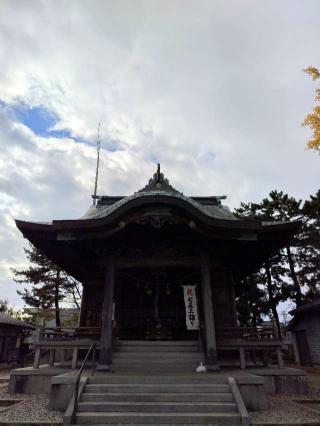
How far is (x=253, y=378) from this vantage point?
24.9 feet

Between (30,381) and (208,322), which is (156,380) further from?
(30,381)

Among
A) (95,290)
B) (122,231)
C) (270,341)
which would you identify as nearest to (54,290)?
(95,290)

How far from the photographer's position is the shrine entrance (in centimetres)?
1358

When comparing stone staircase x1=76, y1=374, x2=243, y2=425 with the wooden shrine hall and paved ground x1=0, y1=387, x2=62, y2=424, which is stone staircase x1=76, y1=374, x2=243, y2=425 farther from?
the wooden shrine hall

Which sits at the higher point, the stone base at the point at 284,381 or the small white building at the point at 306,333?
the small white building at the point at 306,333

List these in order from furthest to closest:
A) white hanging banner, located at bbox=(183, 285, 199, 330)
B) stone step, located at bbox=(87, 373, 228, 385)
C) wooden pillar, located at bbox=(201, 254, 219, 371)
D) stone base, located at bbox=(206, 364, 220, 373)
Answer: white hanging banner, located at bbox=(183, 285, 199, 330), wooden pillar, located at bbox=(201, 254, 219, 371), stone base, located at bbox=(206, 364, 220, 373), stone step, located at bbox=(87, 373, 228, 385)

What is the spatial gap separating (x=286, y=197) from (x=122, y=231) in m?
18.6

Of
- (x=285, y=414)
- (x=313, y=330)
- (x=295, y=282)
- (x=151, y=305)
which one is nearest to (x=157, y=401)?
(x=285, y=414)

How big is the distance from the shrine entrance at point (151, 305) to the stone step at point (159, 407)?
6.41 meters

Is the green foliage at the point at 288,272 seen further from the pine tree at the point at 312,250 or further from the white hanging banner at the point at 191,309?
the white hanging banner at the point at 191,309

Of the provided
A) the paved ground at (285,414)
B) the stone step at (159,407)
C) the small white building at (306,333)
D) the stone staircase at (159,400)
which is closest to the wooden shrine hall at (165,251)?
the stone staircase at (159,400)

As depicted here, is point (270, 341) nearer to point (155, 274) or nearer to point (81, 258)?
point (155, 274)

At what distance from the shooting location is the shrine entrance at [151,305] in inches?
535

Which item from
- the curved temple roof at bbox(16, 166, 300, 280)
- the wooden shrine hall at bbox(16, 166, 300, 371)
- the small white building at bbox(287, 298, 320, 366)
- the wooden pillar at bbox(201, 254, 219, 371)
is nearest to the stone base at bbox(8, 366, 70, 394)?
the wooden shrine hall at bbox(16, 166, 300, 371)
